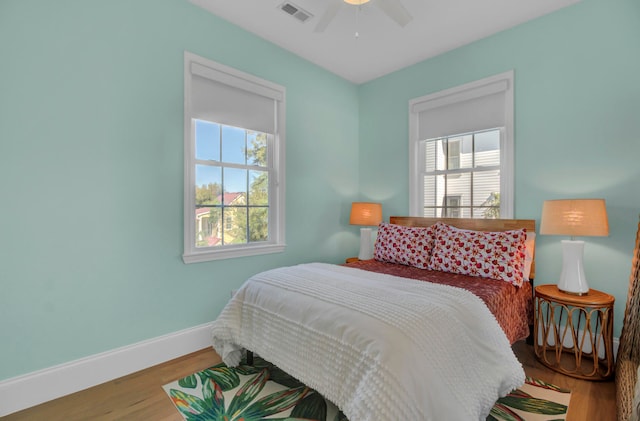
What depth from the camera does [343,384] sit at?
4.65ft

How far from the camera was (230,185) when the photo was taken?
284 cm

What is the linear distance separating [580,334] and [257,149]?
3241 millimetres

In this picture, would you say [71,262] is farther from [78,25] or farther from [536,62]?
[536,62]

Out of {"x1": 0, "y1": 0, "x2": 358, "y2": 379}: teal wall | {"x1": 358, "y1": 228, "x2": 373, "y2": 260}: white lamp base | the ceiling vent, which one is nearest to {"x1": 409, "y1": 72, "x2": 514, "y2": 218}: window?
{"x1": 358, "y1": 228, "x2": 373, "y2": 260}: white lamp base

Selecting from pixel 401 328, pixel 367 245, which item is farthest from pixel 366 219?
pixel 401 328

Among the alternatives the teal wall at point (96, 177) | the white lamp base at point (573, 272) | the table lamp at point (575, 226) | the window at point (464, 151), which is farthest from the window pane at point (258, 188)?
the white lamp base at point (573, 272)

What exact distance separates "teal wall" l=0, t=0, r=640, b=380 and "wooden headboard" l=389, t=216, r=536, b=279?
10cm

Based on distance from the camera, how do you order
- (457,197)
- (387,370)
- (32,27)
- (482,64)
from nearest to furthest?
(387,370) → (32,27) → (482,64) → (457,197)

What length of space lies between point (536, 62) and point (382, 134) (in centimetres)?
164

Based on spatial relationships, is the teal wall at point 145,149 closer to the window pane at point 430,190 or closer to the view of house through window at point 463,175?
the view of house through window at point 463,175

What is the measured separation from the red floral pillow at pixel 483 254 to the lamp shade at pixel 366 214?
0.98 metres

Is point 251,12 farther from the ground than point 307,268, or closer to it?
farther from the ground

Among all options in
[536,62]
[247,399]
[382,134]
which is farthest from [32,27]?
[536,62]

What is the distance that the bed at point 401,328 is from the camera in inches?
49.2
